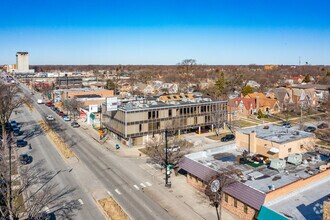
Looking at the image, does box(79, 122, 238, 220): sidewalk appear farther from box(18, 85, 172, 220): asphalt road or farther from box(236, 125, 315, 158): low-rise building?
box(236, 125, 315, 158): low-rise building

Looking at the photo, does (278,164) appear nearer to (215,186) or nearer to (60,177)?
(215,186)

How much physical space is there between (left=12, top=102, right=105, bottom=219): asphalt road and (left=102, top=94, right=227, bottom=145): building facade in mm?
10805

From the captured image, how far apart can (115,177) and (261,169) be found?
1665cm

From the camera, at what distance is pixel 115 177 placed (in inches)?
1350

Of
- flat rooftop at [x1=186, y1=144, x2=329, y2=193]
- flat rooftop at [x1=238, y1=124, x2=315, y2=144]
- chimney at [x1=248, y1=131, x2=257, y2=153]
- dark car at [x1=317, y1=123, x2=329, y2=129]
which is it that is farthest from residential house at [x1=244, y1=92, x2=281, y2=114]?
flat rooftop at [x1=186, y1=144, x2=329, y2=193]

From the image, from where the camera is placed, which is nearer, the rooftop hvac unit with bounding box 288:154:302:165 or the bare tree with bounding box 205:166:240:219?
the bare tree with bounding box 205:166:240:219

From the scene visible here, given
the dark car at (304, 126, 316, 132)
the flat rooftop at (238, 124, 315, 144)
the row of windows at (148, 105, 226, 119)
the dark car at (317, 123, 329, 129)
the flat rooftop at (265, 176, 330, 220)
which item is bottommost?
the flat rooftop at (265, 176, 330, 220)

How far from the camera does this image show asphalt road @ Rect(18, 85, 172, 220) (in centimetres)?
2645

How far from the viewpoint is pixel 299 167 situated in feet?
94.1

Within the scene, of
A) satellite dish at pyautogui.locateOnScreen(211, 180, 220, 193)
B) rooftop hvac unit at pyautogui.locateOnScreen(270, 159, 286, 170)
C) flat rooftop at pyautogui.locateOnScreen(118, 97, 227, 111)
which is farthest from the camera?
flat rooftop at pyautogui.locateOnScreen(118, 97, 227, 111)

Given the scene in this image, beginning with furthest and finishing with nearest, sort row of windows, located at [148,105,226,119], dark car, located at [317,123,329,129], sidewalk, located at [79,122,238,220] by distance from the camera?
dark car, located at [317,123,329,129]
row of windows, located at [148,105,226,119]
sidewalk, located at [79,122,238,220]

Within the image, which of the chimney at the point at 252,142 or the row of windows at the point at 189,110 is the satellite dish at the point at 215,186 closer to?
the chimney at the point at 252,142

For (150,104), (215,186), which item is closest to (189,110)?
(150,104)

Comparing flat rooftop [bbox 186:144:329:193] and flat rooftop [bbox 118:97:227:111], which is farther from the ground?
flat rooftop [bbox 118:97:227:111]
